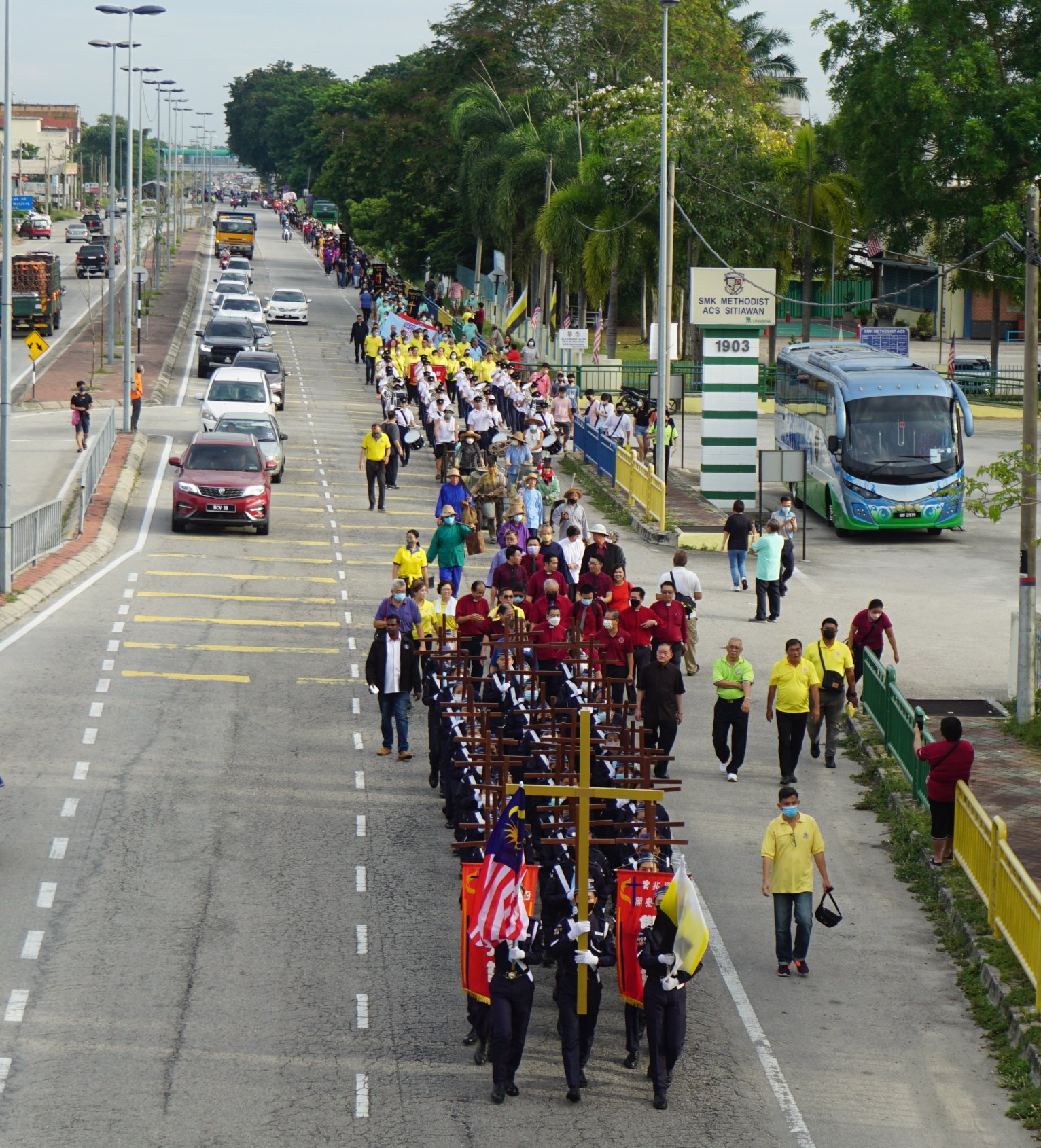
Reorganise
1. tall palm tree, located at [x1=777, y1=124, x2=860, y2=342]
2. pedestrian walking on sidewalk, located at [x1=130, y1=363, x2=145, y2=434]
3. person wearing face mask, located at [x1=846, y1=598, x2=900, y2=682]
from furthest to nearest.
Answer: tall palm tree, located at [x1=777, y1=124, x2=860, y2=342]
pedestrian walking on sidewalk, located at [x1=130, y1=363, x2=145, y2=434]
person wearing face mask, located at [x1=846, y1=598, x2=900, y2=682]

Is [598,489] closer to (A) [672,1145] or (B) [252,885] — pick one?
(B) [252,885]

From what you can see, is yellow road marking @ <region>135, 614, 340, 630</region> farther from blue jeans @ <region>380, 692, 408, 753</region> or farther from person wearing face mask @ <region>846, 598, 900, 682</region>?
person wearing face mask @ <region>846, 598, 900, 682</region>

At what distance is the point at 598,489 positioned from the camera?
36531 mm

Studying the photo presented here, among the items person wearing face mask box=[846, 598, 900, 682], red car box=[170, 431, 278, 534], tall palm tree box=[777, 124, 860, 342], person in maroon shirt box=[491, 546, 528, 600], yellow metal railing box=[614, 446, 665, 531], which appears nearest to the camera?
person wearing face mask box=[846, 598, 900, 682]

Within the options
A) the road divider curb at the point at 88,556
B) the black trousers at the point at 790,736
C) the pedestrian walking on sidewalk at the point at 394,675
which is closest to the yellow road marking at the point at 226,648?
the road divider curb at the point at 88,556

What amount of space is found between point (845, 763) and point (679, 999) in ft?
26.9

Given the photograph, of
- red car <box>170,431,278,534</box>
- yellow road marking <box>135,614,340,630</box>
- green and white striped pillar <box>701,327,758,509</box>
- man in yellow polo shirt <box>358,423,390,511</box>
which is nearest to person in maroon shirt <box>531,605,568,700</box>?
yellow road marking <box>135,614,340,630</box>

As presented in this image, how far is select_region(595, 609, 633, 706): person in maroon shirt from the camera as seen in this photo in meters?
18.1

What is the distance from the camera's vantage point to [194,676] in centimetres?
2122

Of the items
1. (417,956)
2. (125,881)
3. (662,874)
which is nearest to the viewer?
(662,874)

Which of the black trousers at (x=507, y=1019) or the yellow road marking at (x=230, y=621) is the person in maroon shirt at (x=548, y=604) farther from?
the black trousers at (x=507, y=1019)

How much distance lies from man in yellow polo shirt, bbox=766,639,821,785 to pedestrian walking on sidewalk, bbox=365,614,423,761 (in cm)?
351

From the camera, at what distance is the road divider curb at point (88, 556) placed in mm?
24463

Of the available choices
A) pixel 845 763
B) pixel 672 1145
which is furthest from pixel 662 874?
pixel 845 763
